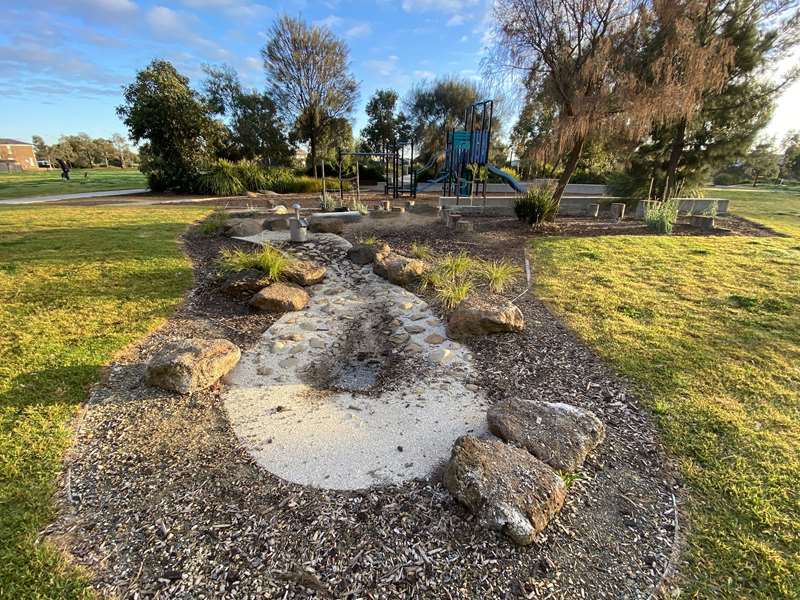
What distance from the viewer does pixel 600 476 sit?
2.09 meters

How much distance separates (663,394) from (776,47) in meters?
12.2

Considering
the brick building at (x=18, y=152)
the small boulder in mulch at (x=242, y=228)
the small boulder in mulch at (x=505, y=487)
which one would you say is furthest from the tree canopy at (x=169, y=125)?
the brick building at (x=18, y=152)

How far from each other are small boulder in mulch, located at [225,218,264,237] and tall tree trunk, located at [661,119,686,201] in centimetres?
1037

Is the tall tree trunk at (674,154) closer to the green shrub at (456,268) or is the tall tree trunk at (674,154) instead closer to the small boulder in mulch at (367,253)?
the green shrub at (456,268)

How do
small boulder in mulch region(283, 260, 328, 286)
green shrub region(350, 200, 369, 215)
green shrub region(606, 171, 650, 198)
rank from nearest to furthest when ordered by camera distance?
1. small boulder in mulch region(283, 260, 328, 286)
2. green shrub region(350, 200, 369, 215)
3. green shrub region(606, 171, 650, 198)

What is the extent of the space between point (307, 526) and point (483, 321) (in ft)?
7.67

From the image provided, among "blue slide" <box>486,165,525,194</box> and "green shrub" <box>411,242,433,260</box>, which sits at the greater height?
"blue slide" <box>486,165,525,194</box>

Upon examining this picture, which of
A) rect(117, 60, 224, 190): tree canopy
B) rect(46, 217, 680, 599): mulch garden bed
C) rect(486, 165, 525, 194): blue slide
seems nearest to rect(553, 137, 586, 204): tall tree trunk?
rect(486, 165, 525, 194): blue slide

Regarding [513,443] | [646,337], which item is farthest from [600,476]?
[646,337]

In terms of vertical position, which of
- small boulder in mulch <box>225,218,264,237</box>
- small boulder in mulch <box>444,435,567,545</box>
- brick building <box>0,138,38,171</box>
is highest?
brick building <box>0,138,38,171</box>

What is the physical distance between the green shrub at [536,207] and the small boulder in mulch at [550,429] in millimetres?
6427

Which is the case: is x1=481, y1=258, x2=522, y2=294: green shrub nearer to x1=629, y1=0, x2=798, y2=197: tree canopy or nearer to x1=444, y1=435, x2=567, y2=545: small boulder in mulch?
x1=444, y1=435, x2=567, y2=545: small boulder in mulch

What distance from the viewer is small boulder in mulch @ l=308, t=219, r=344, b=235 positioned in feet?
25.0

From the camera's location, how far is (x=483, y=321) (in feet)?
11.9
